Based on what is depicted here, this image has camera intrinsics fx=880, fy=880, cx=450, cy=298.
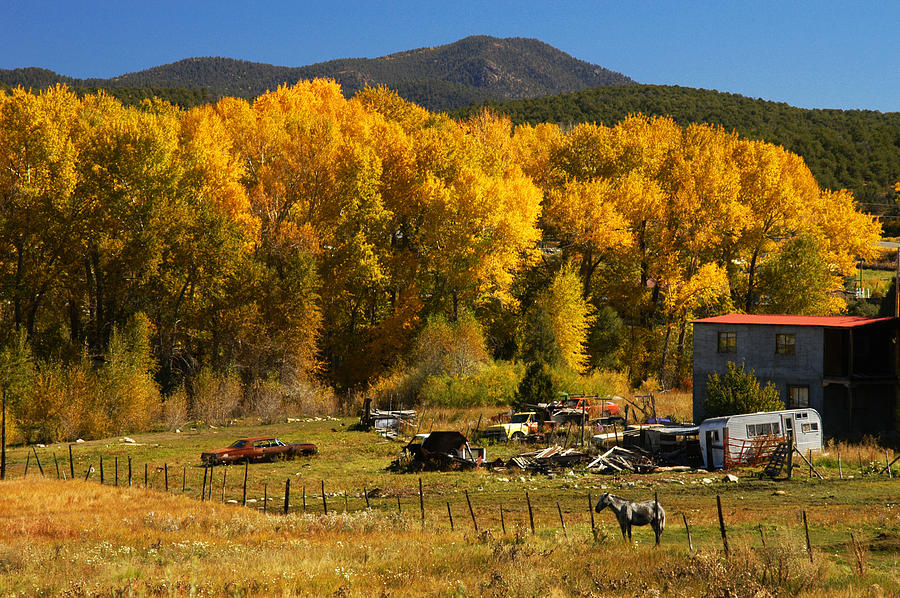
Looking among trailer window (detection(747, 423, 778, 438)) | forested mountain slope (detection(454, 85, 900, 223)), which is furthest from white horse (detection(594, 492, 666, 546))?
forested mountain slope (detection(454, 85, 900, 223))

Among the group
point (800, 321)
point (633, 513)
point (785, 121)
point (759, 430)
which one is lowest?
point (759, 430)

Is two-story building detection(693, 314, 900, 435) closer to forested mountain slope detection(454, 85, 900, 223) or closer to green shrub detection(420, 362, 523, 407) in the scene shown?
green shrub detection(420, 362, 523, 407)

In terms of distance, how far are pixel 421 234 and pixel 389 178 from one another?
631cm

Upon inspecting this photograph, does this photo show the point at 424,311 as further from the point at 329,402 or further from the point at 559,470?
the point at 559,470

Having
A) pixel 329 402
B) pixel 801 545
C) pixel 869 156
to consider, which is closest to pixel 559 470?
pixel 801 545

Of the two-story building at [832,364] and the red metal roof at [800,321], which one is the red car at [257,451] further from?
the two-story building at [832,364]

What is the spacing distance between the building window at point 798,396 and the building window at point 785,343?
1.86m

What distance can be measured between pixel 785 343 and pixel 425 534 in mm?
30171

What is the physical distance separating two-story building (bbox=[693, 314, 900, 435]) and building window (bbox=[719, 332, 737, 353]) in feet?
0.79

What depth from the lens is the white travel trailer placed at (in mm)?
36188

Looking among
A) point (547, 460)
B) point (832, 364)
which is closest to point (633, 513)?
point (547, 460)

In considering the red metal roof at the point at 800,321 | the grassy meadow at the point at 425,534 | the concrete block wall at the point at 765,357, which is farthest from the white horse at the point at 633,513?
the red metal roof at the point at 800,321

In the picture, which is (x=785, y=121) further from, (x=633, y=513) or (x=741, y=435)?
(x=633, y=513)

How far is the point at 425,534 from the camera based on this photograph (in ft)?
71.6
